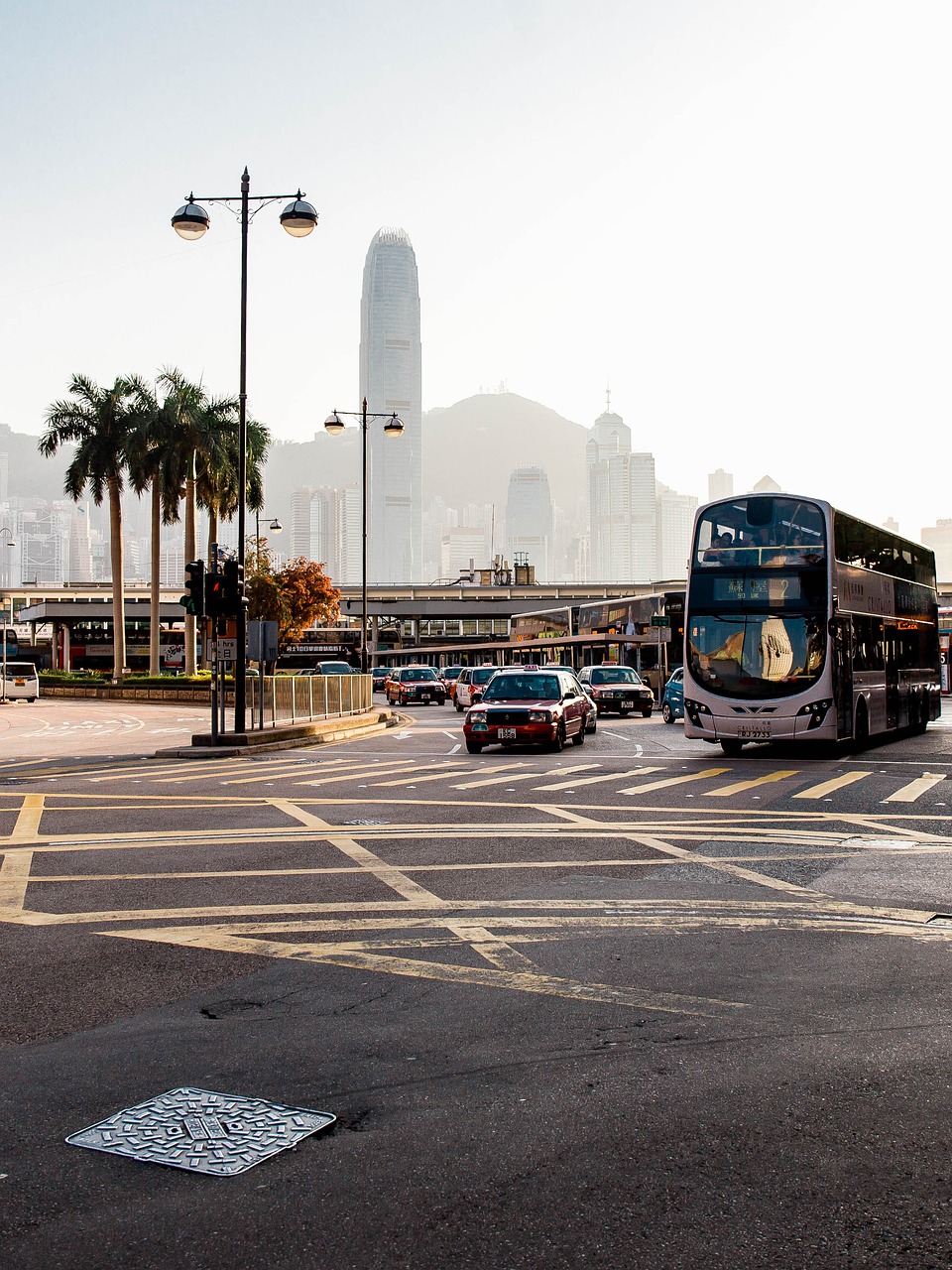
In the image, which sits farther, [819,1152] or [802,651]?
[802,651]

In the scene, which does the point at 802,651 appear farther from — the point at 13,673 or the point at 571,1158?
the point at 13,673

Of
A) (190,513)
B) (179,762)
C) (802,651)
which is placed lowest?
(179,762)

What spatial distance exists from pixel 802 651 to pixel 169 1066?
56.5 ft

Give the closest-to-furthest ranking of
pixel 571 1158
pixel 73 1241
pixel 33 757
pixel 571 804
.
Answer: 1. pixel 73 1241
2. pixel 571 1158
3. pixel 571 804
4. pixel 33 757

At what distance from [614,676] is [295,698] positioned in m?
14.2

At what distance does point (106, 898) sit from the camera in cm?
857

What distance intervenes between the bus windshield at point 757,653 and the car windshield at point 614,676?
20010 millimetres

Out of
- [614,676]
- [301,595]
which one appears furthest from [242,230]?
[301,595]

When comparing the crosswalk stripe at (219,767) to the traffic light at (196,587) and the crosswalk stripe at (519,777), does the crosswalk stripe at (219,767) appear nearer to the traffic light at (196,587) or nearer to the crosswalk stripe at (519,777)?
the traffic light at (196,587)

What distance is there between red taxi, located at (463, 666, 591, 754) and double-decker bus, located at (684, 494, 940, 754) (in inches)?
127

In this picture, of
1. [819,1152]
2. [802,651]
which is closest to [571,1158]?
[819,1152]

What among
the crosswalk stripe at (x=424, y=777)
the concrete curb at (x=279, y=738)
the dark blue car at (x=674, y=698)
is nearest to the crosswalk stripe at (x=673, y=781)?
the crosswalk stripe at (x=424, y=777)

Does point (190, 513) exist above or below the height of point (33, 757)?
above

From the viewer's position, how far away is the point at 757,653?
20969 millimetres
